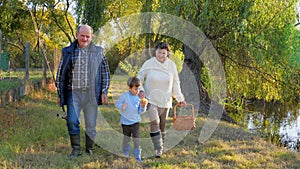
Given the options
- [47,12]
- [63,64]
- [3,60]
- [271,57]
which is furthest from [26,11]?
[63,64]

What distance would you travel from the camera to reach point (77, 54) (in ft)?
14.1

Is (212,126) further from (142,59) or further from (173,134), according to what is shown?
(142,59)

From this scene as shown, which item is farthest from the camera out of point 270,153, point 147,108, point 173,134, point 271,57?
point 271,57

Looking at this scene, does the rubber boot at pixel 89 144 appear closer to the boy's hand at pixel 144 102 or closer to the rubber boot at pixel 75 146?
the rubber boot at pixel 75 146

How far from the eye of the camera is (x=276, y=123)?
37.4 ft

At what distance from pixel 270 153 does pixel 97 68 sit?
2.96 m

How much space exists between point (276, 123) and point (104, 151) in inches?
318

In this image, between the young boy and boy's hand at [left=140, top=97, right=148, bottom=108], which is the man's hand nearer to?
the young boy

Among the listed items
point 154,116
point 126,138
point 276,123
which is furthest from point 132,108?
point 276,123

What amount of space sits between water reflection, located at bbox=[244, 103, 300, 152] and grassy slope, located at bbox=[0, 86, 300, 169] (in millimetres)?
2457

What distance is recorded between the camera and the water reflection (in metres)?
→ 8.89

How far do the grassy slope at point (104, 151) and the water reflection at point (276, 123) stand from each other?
2457mm

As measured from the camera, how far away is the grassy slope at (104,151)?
4.20m

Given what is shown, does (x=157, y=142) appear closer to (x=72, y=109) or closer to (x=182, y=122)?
(x=182, y=122)
